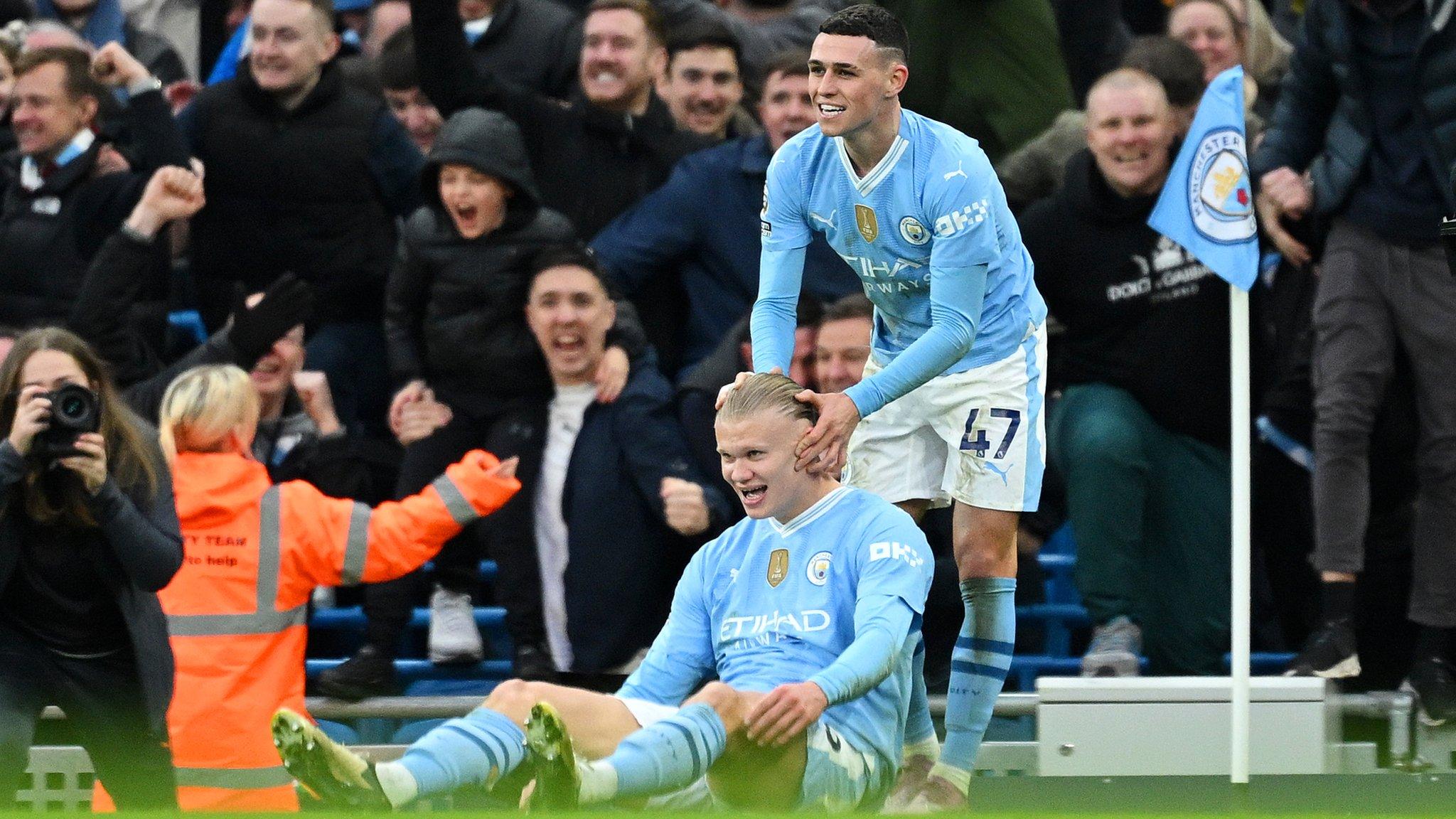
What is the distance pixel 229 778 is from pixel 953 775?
2.36m

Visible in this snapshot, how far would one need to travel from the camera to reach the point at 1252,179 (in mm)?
7949

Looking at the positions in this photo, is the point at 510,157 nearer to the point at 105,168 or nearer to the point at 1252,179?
the point at 105,168

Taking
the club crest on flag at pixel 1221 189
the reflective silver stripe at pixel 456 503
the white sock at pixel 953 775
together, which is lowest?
the white sock at pixel 953 775

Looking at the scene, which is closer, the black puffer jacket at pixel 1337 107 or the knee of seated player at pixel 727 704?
the knee of seated player at pixel 727 704

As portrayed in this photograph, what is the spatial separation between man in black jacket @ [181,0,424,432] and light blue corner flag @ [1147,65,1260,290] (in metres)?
3.78

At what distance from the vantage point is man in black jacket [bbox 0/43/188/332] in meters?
8.55

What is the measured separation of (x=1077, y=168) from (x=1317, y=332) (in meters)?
1.10

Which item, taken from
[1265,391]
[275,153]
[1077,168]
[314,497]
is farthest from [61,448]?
[1265,391]

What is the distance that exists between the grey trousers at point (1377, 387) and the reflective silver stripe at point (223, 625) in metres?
3.49

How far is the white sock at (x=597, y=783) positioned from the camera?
4.57 metres

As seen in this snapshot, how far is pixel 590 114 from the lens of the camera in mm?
8688

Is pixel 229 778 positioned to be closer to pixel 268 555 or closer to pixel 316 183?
pixel 268 555

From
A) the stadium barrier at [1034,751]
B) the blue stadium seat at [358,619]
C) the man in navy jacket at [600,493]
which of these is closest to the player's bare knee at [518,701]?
the stadium barrier at [1034,751]

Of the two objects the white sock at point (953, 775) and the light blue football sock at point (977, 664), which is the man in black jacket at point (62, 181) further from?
the white sock at point (953, 775)
